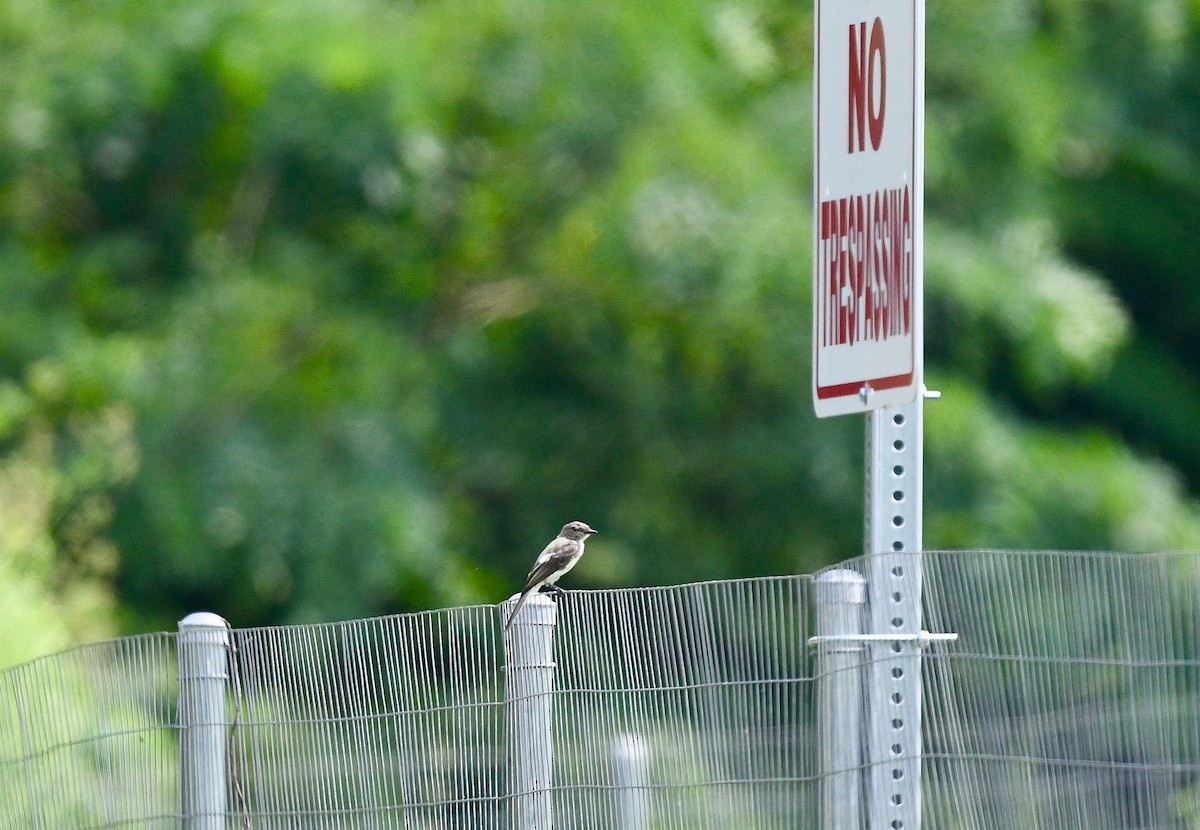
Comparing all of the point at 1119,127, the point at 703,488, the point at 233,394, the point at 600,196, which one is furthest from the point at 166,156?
the point at 1119,127

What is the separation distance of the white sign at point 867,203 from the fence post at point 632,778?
32.3 inches

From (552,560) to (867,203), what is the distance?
A: 334 centimetres

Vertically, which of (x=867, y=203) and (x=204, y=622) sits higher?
(x=867, y=203)

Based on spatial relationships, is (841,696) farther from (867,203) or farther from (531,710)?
(867,203)

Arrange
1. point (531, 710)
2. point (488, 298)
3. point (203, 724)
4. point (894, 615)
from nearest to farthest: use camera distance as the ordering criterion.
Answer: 1. point (894, 615)
2. point (531, 710)
3. point (203, 724)
4. point (488, 298)

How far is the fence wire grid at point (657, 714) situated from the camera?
3010mm

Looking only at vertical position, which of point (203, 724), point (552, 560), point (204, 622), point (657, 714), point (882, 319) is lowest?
point (657, 714)

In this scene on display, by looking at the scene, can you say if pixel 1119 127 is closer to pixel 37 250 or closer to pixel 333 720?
pixel 37 250

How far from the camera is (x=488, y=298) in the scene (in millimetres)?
13320

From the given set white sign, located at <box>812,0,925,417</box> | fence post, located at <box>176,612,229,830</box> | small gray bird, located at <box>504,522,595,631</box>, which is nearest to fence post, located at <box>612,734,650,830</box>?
white sign, located at <box>812,0,925,417</box>

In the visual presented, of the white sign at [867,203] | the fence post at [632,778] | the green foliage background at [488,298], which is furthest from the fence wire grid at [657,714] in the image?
the green foliage background at [488,298]

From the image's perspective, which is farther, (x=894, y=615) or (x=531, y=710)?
A: (x=531, y=710)

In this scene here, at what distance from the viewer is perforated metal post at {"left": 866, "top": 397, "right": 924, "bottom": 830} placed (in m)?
3.29

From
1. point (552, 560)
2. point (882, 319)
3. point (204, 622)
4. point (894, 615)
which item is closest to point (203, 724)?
point (204, 622)
